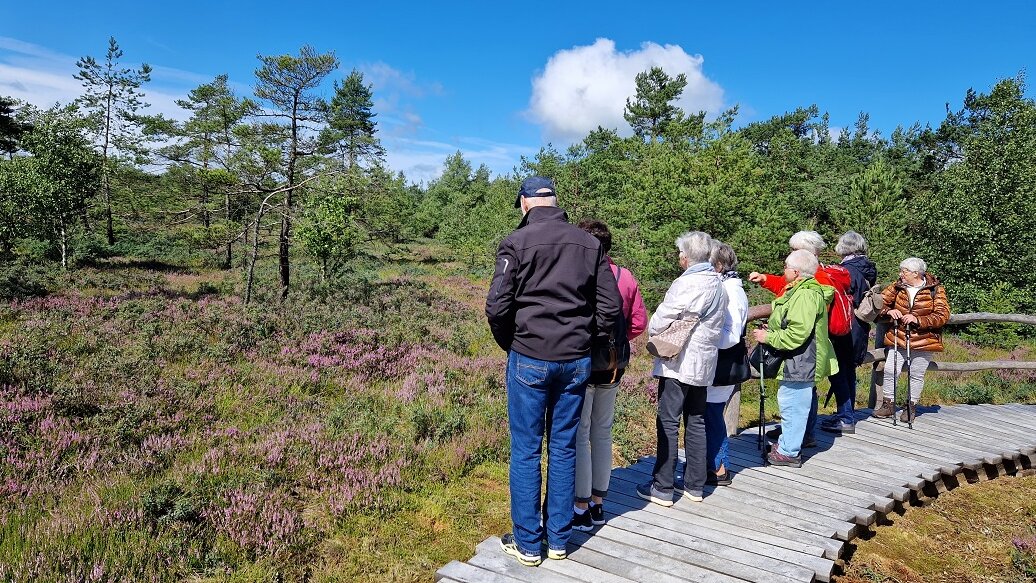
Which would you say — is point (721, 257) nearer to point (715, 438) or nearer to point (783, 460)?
point (715, 438)

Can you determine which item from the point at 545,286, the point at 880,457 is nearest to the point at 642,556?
the point at 545,286

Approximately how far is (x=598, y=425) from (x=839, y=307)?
317cm

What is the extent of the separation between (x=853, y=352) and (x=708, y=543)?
3.49 m

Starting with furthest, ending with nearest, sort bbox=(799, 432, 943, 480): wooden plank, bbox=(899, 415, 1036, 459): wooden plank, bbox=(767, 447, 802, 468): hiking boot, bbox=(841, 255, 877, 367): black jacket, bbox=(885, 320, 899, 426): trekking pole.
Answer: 1. bbox=(885, 320, 899, 426): trekking pole
2. bbox=(899, 415, 1036, 459): wooden plank
3. bbox=(841, 255, 877, 367): black jacket
4. bbox=(799, 432, 943, 480): wooden plank
5. bbox=(767, 447, 802, 468): hiking boot

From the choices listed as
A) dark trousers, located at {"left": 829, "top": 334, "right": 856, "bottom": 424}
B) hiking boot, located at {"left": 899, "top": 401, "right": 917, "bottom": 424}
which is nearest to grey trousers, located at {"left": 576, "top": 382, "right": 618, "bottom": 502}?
dark trousers, located at {"left": 829, "top": 334, "right": 856, "bottom": 424}

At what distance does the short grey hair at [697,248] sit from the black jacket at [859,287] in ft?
10.0

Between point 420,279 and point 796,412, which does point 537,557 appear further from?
point 420,279

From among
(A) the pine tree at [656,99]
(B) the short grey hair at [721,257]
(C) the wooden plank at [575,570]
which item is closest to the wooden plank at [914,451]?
(B) the short grey hair at [721,257]

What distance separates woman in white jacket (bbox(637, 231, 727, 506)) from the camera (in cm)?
390

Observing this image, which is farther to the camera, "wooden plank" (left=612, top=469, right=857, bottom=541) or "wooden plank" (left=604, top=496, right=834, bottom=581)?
"wooden plank" (left=612, top=469, right=857, bottom=541)

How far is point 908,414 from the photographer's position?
21.9 ft

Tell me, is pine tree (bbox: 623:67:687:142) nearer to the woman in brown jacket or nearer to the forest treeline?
the forest treeline

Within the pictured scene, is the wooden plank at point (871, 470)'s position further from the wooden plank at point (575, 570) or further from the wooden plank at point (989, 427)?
the wooden plank at point (575, 570)

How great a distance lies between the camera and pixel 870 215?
85.3 feet
